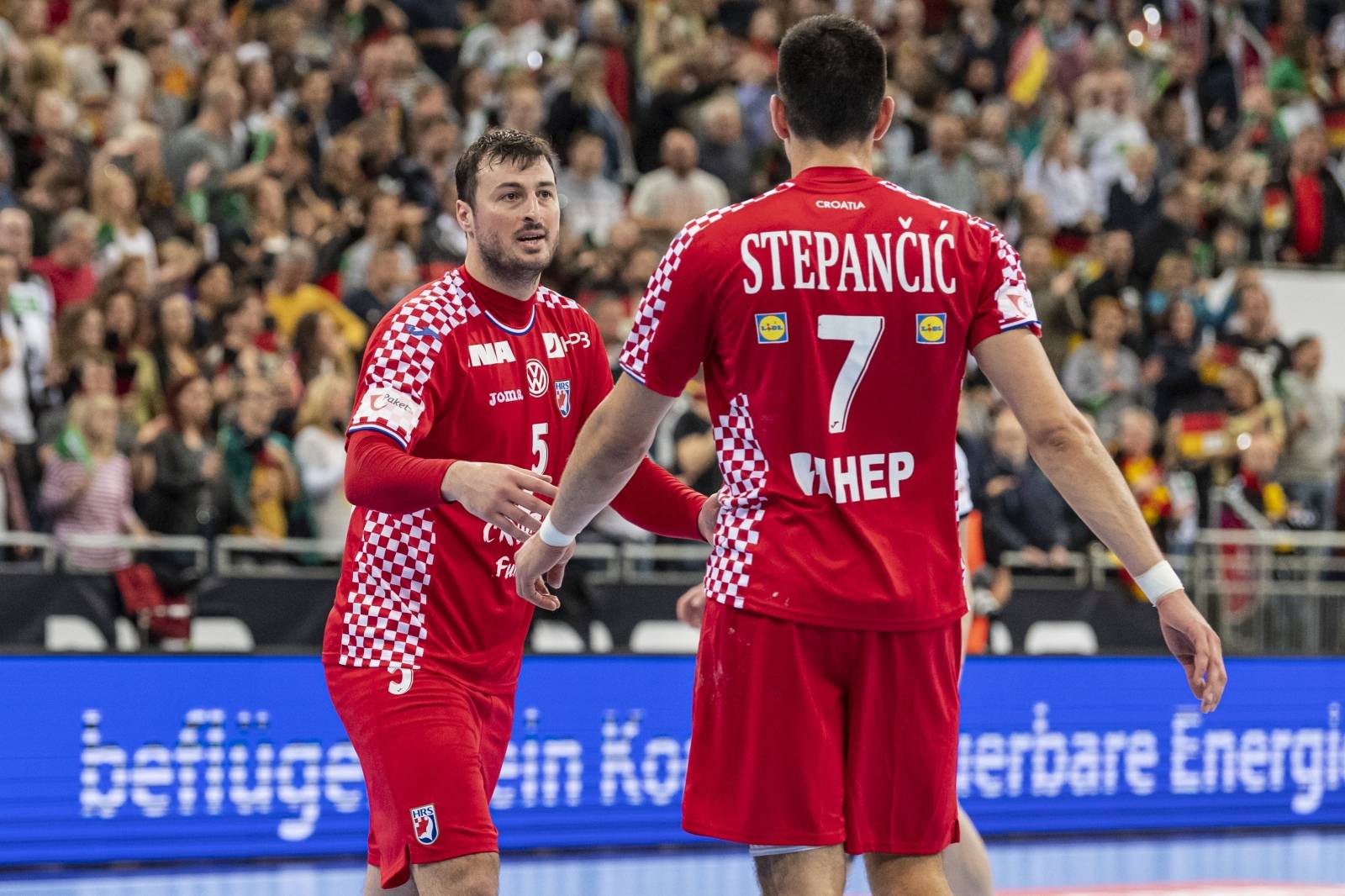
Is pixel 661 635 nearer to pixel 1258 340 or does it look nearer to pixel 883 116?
pixel 1258 340

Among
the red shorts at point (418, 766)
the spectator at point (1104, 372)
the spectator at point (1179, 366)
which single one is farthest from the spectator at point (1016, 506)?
the red shorts at point (418, 766)

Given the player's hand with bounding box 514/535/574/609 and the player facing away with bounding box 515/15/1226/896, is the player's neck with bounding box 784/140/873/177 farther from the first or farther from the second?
the player's hand with bounding box 514/535/574/609

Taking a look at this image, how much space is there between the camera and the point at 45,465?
431 inches

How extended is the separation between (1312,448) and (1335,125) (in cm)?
594

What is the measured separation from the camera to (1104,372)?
15234mm

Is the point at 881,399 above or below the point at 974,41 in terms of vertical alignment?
below

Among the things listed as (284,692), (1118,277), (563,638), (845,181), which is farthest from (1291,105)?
(845,181)

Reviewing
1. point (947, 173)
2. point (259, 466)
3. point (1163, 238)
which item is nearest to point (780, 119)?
point (259, 466)

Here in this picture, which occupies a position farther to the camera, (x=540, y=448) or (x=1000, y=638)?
(x=1000, y=638)

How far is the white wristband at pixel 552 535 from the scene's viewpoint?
15.9 ft

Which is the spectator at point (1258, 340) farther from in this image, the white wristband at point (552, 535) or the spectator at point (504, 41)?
the white wristband at point (552, 535)

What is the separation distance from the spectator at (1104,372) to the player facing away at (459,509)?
9.65 m

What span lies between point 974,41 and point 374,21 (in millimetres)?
6255

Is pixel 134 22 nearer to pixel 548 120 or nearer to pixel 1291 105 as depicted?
pixel 548 120
